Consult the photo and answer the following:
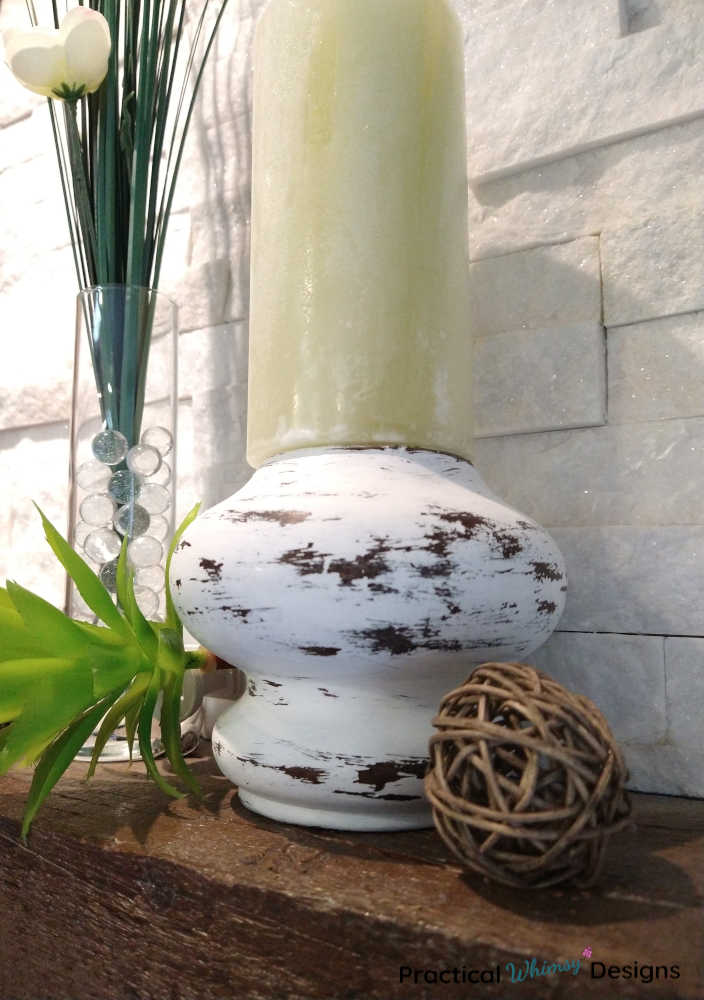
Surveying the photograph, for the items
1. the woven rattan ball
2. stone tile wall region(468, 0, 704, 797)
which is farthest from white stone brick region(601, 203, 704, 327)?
the woven rattan ball

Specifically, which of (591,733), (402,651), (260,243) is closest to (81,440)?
(260,243)

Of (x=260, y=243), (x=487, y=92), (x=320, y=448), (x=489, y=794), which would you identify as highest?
(x=487, y=92)

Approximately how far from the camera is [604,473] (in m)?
0.57

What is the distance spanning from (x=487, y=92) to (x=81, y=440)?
45 cm

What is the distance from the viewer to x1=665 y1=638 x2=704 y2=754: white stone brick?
0.53 m

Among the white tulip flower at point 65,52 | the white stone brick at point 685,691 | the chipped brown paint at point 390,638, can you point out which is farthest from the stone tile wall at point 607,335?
the white tulip flower at point 65,52

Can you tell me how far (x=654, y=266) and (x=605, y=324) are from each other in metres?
0.05

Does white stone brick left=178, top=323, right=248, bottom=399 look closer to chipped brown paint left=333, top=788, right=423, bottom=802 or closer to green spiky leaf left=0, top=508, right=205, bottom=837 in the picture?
green spiky leaf left=0, top=508, right=205, bottom=837

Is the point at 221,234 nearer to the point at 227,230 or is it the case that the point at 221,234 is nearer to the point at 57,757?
the point at 227,230

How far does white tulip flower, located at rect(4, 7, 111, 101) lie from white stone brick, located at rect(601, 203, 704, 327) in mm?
438

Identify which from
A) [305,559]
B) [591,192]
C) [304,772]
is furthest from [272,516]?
[591,192]

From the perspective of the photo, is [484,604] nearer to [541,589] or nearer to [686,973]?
[541,589]

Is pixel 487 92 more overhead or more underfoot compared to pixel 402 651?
more overhead

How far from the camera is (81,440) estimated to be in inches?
27.0
